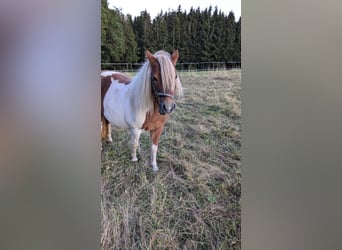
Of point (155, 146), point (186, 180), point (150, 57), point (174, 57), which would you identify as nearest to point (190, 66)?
point (174, 57)

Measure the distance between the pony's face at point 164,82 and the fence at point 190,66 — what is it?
4 cm

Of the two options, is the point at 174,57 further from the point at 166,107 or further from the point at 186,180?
the point at 186,180

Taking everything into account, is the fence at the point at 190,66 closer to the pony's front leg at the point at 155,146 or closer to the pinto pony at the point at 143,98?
the pinto pony at the point at 143,98

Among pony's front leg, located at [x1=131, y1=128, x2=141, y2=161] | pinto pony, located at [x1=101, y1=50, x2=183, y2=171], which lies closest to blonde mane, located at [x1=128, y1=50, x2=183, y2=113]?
pinto pony, located at [x1=101, y1=50, x2=183, y2=171]

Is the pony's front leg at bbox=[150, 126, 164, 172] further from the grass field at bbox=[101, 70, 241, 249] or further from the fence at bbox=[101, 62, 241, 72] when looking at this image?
the fence at bbox=[101, 62, 241, 72]

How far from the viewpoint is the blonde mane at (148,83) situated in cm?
157

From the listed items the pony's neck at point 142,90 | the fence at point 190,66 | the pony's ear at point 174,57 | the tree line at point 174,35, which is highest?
the tree line at point 174,35

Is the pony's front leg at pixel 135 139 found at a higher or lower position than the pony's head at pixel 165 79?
lower

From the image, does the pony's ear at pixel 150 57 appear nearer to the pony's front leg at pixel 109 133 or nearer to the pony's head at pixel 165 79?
the pony's head at pixel 165 79

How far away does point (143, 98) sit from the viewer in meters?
1.62

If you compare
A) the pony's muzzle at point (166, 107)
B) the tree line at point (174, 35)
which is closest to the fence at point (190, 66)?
the tree line at point (174, 35)

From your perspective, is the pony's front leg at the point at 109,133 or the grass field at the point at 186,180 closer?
the grass field at the point at 186,180
